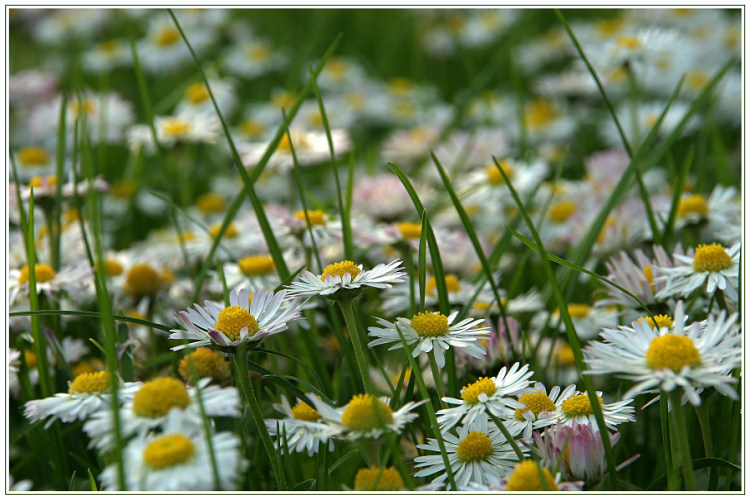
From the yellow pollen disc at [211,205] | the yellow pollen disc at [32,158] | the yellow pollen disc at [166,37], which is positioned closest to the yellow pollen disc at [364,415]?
the yellow pollen disc at [211,205]

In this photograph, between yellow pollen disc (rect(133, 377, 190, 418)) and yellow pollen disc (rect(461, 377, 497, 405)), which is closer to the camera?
yellow pollen disc (rect(133, 377, 190, 418))

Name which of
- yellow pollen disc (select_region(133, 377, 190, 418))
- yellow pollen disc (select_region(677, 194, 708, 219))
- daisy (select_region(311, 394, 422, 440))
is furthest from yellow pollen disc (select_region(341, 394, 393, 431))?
yellow pollen disc (select_region(677, 194, 708, 219))

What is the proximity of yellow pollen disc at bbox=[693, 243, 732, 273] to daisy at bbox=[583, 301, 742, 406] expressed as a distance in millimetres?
215

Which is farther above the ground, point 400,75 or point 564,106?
point 400,75

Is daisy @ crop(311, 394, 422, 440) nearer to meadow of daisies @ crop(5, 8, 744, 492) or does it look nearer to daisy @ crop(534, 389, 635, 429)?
meadow of daisies @ crop(5, 8, 744, 492)

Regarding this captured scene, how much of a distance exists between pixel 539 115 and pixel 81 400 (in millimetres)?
1669

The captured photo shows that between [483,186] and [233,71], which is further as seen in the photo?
[233,71]

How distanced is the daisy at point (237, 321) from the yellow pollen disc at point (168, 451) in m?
0.10

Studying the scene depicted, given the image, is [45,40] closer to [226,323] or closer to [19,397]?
[19,397]

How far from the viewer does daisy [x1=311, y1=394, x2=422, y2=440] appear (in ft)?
1.67

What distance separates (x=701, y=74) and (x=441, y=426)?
187 centimetres

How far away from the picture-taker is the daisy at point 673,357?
0.50 meters

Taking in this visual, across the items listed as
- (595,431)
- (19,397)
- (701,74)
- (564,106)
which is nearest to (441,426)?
Answer: (595,431)

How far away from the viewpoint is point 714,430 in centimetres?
76
